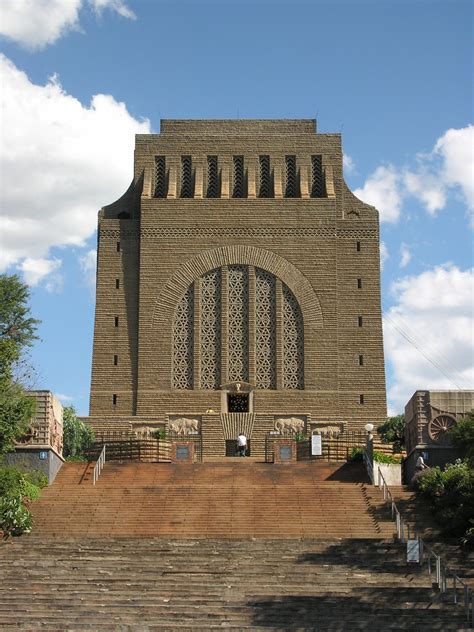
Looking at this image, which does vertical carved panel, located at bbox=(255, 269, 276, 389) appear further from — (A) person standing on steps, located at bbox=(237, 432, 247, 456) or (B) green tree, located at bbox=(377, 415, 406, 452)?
(B) green tree, located at bbox=(377, 415, 406, 452)

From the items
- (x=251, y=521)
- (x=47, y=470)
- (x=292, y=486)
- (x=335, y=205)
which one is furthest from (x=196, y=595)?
(x=335, y=205)

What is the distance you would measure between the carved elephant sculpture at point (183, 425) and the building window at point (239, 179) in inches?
405

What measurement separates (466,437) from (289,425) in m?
17.0

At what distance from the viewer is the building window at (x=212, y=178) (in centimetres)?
5203

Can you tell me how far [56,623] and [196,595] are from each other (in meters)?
3.26

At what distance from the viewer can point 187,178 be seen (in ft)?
172

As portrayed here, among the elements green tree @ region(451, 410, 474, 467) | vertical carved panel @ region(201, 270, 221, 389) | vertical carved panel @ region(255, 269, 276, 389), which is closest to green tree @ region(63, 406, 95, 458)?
vertical carved panel @ region(201, 270, 221, 389)

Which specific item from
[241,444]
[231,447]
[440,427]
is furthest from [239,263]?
[440,427]

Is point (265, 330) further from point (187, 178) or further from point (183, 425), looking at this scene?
point (187, 178)

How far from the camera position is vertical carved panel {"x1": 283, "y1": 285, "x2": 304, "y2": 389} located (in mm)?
49031

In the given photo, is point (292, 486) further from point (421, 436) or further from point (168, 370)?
point (168, 370)

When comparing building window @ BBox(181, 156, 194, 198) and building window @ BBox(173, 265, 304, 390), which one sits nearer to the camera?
building window @ BBox(173, 265, 304, 390)

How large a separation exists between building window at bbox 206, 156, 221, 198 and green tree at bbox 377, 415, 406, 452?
1235 centimetres

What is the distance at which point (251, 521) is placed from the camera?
32438 millimetres
